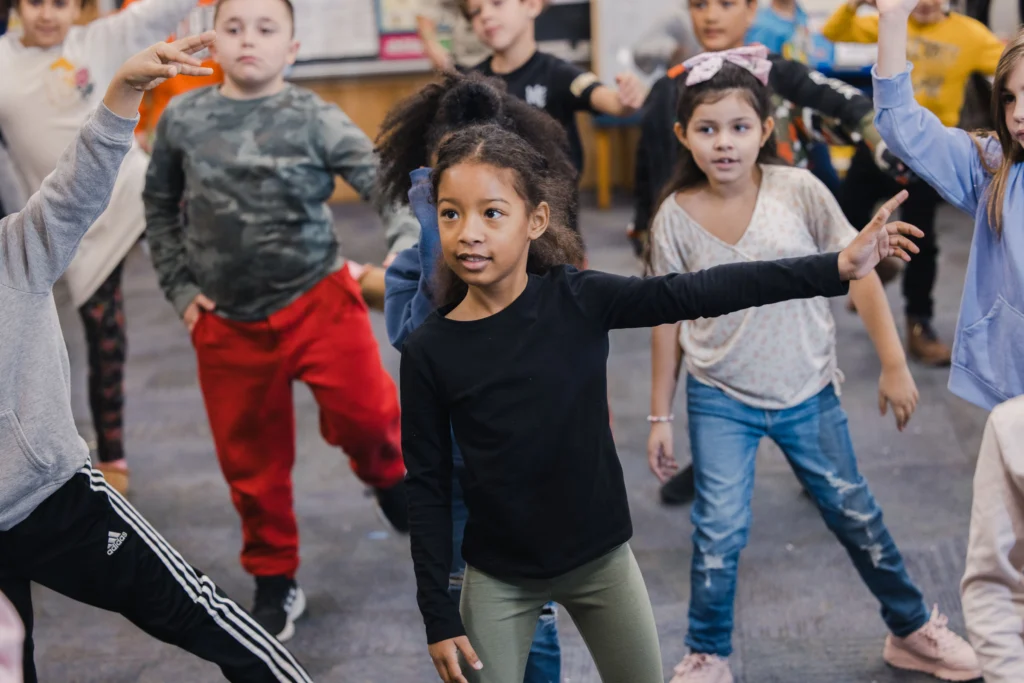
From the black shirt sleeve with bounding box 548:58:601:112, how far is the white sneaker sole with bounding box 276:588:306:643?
1458 millimetres

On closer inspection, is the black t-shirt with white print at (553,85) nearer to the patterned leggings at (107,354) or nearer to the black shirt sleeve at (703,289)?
the patterned leggings at (107,354)

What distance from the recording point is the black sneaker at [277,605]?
2.95 meters

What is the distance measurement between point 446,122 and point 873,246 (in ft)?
2.70

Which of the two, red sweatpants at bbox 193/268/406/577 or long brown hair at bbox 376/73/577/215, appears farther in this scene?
red sweatpants at bbox 193/268/406/577

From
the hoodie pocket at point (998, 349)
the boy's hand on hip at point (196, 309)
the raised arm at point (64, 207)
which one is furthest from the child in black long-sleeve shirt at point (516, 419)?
the boy's hand on hip at point (196, 309)

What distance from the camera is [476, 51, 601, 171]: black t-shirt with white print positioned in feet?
10.6

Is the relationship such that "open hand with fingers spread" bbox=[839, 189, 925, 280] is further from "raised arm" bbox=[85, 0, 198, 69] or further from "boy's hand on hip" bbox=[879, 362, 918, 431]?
"raised arm" bbox=[85, 0, 198, 69]

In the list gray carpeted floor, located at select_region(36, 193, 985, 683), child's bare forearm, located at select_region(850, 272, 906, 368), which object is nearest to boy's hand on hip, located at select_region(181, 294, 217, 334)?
gray carpeted floor, located at select_region(36, 193, 985, 683)

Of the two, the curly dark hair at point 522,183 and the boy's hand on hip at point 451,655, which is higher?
the curly dark hair at point 522,183

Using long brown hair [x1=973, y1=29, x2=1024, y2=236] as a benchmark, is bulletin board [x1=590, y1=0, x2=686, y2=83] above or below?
below

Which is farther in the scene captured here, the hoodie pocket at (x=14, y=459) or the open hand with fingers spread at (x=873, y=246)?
the hoodie pocket at (x=14, y=459)

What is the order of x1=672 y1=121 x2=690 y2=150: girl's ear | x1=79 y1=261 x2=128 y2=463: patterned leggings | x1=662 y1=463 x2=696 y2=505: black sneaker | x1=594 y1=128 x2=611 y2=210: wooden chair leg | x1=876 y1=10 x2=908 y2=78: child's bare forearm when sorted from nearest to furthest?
x1=876 y1=10 x2=908 y2=78: child's bare forearm → x1=672 y1=121 x2=690 y2=150: girl's ear → x1=662 y1=463 x2=696 y2=505: black sneaker → x1=79 y1=261 x2=128 y2=463: patterned leggings → x1=594 y1=128 x2=611 y2=210: wooden chair leg

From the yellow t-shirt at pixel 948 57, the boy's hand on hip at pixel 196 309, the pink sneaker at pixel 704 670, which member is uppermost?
the yellow t-shirt at pixel 948 57

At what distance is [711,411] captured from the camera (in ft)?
8.14
